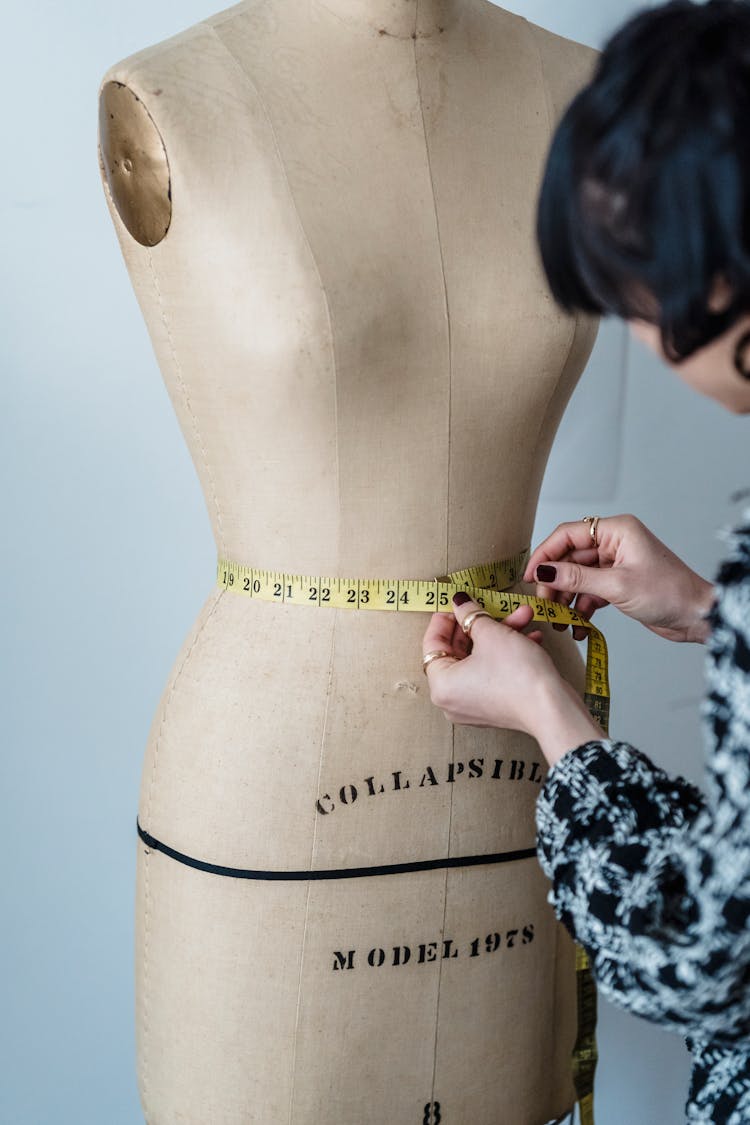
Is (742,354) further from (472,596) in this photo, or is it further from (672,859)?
(472,596)

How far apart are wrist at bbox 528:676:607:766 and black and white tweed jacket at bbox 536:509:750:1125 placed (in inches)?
1.7

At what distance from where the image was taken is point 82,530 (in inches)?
82.7

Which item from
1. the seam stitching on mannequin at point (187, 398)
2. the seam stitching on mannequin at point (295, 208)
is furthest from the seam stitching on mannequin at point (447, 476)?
the seam stitching on mannequin at point (187, 398)

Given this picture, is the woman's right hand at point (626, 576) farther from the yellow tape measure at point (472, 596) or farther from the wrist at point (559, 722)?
the wrist at point (559, 722)

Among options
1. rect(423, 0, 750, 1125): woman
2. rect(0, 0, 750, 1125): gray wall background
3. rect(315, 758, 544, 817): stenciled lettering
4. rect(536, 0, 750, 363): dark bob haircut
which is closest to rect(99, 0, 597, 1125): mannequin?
rect(315, 758, 544, 817): stenciled lettering

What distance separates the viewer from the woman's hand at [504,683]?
109 centimetres

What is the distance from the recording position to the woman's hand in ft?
3.58

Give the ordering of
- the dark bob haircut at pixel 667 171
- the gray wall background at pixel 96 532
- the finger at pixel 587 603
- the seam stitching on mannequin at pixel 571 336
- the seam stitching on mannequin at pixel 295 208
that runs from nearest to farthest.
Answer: the dark bob haircut at pixel 667 171 → the seam stitching on mannequin at pixel 295 208 → the seam stitching on mannequin at pixel 571 336 → the finger at pixel 587 603 → the gray wall background at pixel 96 532

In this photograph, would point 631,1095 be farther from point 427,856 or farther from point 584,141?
point 584,141

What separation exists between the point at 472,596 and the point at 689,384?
43 centimetres

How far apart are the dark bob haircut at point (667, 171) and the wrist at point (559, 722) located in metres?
0.36

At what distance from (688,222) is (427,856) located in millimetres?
736

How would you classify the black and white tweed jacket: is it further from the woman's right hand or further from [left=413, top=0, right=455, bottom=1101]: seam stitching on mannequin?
the woman's right hand

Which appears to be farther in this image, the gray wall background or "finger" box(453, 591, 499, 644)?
the gray wall background
